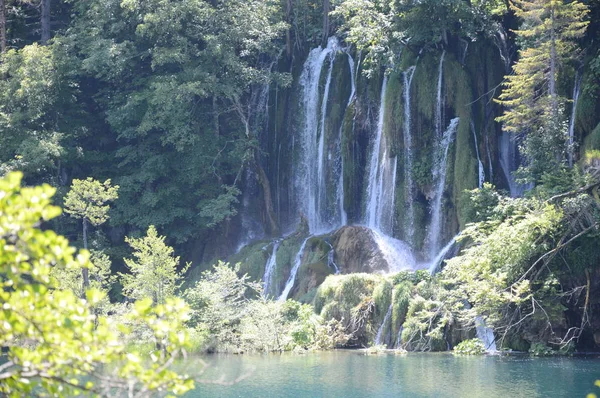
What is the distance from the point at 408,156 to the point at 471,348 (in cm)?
911

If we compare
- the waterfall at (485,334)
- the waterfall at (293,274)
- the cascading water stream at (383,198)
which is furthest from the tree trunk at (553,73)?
the waterfall at (293,274)

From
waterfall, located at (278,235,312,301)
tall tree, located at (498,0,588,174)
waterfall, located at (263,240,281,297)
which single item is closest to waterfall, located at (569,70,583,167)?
tall tree, located at (498,0,588,174)

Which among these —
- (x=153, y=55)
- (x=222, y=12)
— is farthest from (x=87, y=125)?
(x=222, y=12)

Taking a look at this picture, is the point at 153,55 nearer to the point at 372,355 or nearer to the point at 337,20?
the point at 337,20

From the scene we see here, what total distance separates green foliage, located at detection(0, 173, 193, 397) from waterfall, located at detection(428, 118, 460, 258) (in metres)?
21.2

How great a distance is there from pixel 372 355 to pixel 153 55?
1536 cm

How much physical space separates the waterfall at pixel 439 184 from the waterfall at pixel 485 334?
536 cm

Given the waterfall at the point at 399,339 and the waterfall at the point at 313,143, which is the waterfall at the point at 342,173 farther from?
the waterfall at the point at 399,339

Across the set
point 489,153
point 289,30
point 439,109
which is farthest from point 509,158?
point 289,30

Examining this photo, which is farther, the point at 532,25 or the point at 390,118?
the point at 390,118

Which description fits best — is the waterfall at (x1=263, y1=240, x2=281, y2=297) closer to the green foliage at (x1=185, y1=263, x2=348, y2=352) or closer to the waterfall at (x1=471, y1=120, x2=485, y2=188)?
the green foliage at (x1=185, y1=263, x2=348, y2=352)

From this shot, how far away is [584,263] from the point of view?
1998 centimetres

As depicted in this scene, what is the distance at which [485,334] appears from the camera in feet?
70.5

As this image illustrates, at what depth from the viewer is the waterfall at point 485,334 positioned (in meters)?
21.2
